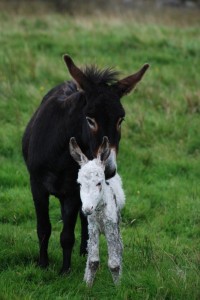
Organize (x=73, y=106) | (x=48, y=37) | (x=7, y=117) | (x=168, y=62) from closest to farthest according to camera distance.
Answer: (x=73, y=106) → (x=7, y=117) → (x=168, y=62) → (x=48, y=37)

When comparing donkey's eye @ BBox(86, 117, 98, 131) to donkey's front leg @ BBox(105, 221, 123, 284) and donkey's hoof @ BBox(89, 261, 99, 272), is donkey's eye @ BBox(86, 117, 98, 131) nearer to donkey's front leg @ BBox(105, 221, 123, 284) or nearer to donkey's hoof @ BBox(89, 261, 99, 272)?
donkey's front leg @ BBox(105, 221, 123, 284)

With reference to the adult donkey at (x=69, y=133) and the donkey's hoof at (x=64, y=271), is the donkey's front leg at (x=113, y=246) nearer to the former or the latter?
the adult donkey at (x=69, y=133)

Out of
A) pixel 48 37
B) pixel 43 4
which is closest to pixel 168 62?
pixel 48 37

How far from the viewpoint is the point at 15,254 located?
21.4 ft

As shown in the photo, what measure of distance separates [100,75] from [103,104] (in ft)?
1.52

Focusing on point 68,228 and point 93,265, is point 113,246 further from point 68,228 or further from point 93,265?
point 68,228

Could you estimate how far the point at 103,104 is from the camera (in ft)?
18.1

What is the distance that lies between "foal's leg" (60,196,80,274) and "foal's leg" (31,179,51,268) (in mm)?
249

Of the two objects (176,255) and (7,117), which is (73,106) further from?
(7,117)

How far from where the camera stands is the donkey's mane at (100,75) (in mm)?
5842

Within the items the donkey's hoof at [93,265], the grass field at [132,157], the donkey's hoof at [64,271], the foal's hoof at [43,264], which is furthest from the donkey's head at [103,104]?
the foal's hoof at [43,264]

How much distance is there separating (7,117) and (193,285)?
6409 mm

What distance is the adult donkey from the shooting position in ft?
18.0

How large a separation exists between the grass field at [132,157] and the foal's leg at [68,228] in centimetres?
15
